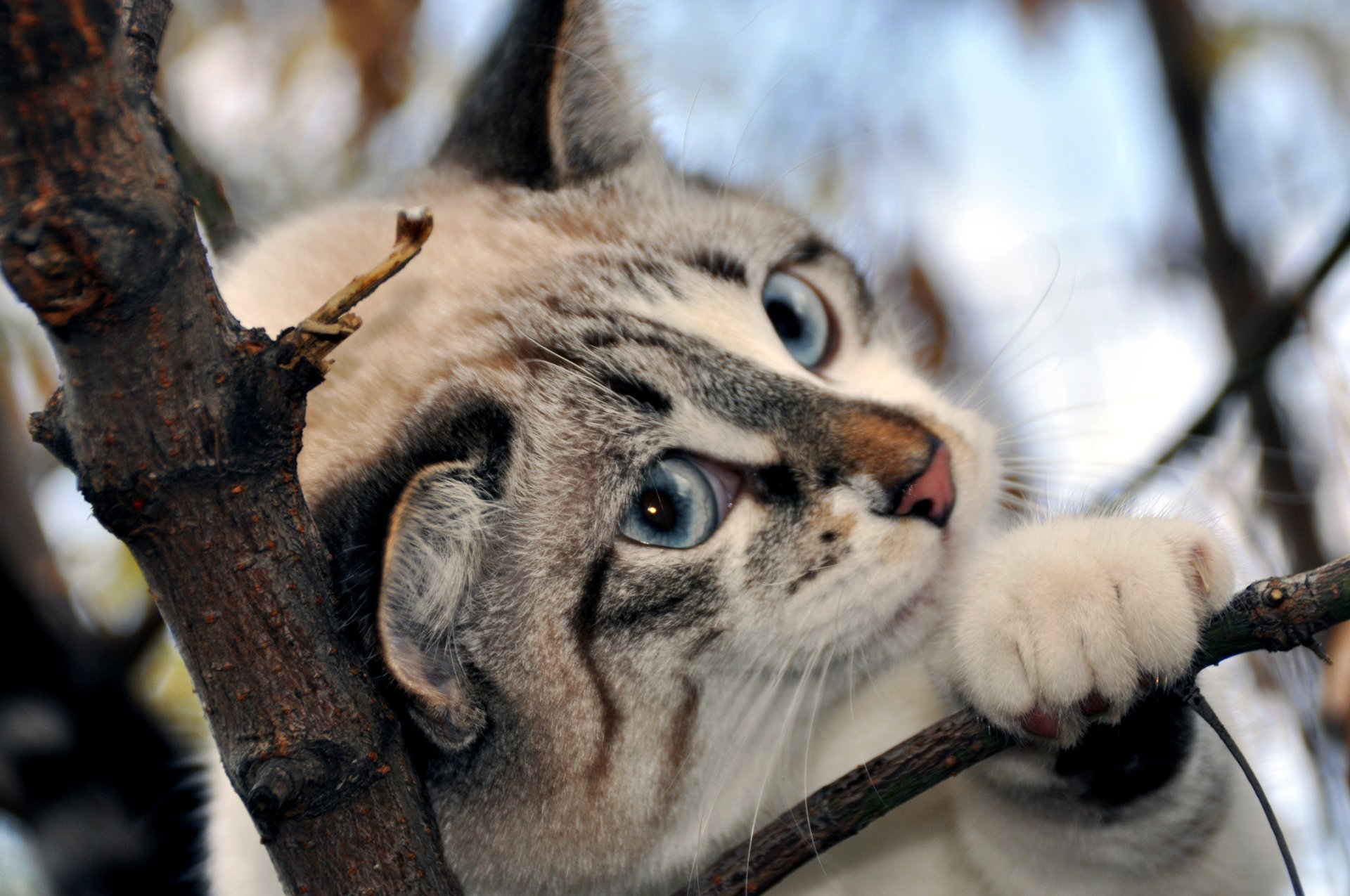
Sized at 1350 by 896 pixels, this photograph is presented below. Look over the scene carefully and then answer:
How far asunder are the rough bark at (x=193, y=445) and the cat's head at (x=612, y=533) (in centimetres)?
18

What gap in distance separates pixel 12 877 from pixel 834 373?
5.28 feet

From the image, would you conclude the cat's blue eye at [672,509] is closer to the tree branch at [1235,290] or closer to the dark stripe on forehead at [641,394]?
the dark stripe on forehead at [641,394]

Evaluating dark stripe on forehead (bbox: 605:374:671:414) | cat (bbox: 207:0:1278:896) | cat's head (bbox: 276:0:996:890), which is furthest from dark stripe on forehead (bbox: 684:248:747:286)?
dark stripe on forehead (bbox: 605:374:671:414)

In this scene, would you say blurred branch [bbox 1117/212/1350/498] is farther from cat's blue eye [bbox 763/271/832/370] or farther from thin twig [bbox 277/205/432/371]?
thin twig [bbox 277/205/432/371]

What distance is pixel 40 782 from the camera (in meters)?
1.81

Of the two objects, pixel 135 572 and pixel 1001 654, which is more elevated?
pixel 135 572

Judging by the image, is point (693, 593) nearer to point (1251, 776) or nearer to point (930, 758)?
point (930, 758)

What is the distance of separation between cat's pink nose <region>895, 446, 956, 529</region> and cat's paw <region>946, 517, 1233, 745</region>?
15cm

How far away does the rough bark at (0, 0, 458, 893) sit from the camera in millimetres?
735

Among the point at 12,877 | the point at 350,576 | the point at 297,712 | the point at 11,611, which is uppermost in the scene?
the point at 11,611

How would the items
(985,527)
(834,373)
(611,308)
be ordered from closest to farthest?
(611,308) < (985,527) < (834,373)

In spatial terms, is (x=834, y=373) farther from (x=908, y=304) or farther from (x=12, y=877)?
(x=12, y=877)

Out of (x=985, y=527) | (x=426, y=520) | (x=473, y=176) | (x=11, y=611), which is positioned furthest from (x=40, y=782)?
(x=985, y=527)

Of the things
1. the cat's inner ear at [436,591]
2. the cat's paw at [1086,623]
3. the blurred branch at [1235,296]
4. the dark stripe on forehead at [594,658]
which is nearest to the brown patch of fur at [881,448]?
the cat's paw at [1086,623]
